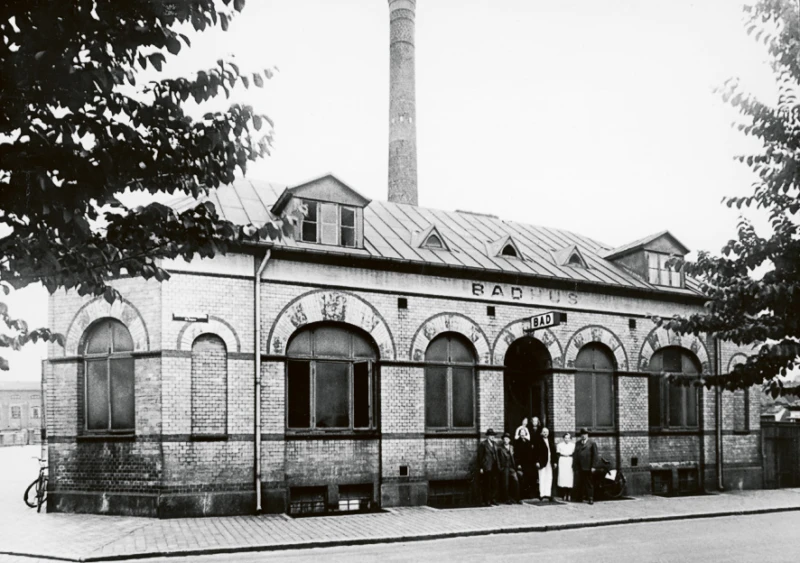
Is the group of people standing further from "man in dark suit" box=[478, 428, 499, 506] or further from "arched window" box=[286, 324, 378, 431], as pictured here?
"arched window" box=[286, 324, 378, 431]

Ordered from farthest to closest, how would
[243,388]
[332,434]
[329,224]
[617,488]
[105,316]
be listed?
[617,488]
[329,224]
[332,434]
[105,316]
[243,388]

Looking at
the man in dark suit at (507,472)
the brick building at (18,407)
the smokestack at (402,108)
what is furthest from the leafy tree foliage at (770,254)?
the brick building at (18,407)

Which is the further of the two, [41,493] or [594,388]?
[594,388]

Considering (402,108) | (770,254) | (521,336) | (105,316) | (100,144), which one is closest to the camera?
(100,144)

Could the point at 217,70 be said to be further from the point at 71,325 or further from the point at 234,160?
the point at 71,325

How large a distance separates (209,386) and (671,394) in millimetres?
13175

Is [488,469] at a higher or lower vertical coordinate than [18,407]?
higher

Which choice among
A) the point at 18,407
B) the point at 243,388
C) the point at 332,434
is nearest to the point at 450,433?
the point at 332,434

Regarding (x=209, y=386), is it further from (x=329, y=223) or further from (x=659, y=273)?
(x=659, y=273)

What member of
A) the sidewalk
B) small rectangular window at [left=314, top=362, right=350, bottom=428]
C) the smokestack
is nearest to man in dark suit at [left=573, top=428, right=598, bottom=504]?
the sidewalk

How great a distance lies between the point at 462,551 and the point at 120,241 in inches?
301

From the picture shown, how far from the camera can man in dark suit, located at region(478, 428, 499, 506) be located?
1797 centimetres

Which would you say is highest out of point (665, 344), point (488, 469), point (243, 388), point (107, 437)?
point (665, 344)

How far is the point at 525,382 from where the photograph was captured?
69.1 feet
